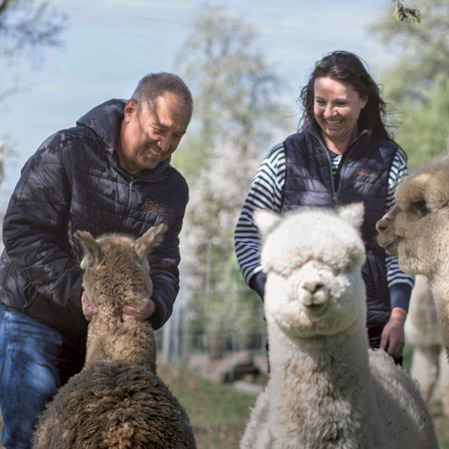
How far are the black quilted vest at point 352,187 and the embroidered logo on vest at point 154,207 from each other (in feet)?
2.06

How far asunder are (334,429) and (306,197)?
156 cm

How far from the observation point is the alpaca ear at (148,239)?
16.4 ft

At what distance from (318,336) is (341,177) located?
4.88ft

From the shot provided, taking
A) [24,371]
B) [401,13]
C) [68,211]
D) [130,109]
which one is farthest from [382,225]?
[24,371]

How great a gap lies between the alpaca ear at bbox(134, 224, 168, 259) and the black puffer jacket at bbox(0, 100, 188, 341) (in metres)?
0.14

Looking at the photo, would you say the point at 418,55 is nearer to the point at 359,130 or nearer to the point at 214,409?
the point at 214,409

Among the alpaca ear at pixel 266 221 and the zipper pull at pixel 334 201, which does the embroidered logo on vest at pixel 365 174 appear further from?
the alpaca ear at pixel 266 221

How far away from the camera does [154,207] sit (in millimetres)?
5117

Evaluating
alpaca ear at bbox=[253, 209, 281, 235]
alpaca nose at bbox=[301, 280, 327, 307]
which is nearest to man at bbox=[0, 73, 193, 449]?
alpaca ear at bbox=[253, 209, 281, 235]

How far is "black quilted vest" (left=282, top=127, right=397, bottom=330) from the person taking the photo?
504 centimetres

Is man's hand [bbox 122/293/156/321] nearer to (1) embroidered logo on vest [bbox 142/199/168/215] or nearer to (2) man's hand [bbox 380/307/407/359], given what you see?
(1) embroidered logo on vest [bbox 142/199/168/215]

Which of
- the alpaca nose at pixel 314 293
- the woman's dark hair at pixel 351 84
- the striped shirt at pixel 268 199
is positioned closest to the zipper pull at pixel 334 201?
the striped shirt at pixel 268 199

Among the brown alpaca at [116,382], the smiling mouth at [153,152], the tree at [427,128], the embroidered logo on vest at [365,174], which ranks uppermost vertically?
the tree at [427,128]

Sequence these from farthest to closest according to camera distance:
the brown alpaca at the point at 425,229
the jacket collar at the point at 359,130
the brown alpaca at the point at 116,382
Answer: the jacket collar at the point at 359,130
the brown alpaca at the point at 425,229
the brown alpaca at the point at 116,382
